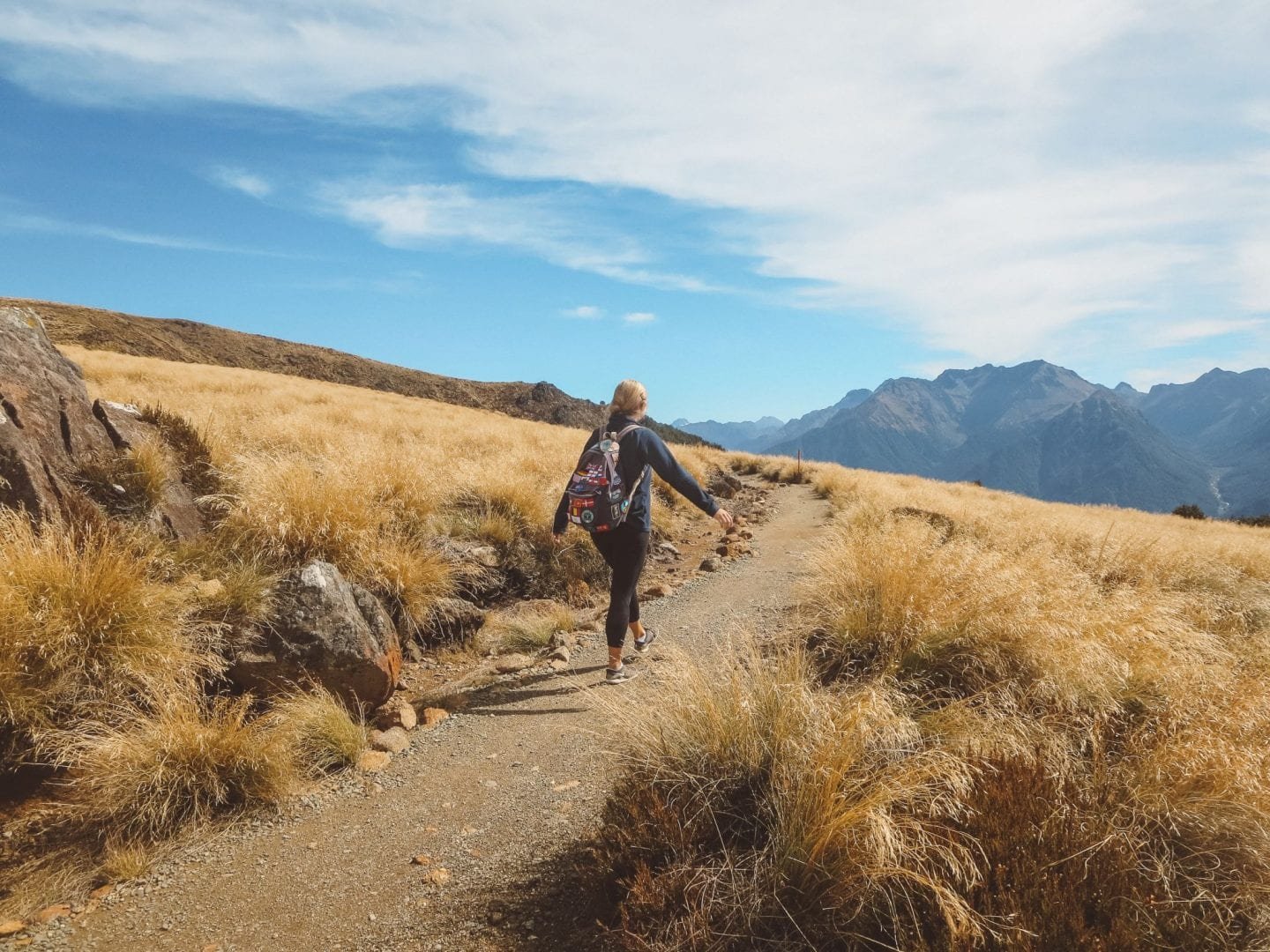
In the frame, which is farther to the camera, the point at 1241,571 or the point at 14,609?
the point at 1241,571

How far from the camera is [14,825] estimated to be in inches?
153

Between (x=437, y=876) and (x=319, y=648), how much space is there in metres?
2.41

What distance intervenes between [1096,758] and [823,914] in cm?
189

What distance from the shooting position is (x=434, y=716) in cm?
545

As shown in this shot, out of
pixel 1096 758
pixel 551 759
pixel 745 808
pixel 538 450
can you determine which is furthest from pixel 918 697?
pixel 538 450

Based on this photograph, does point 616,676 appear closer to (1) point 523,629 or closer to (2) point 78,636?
(1) point 523,629

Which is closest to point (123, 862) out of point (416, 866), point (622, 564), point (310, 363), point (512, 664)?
point (416, 866)

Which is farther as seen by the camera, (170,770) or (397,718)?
(397,718)

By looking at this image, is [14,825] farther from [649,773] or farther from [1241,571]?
[1241,571]

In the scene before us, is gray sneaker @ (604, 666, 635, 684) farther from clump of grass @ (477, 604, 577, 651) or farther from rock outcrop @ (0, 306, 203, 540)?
rock outcrop @ (0, 306, 203, 540)

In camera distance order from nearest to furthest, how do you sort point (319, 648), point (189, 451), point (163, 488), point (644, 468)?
point (319, 648)
point (644, 468)
point (163, 488)
point (189, 451)

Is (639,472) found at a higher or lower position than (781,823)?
higher

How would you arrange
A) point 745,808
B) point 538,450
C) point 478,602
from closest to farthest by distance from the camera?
point 745,808, point 478,602, point 538,450

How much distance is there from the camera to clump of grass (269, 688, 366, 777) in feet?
14.8
